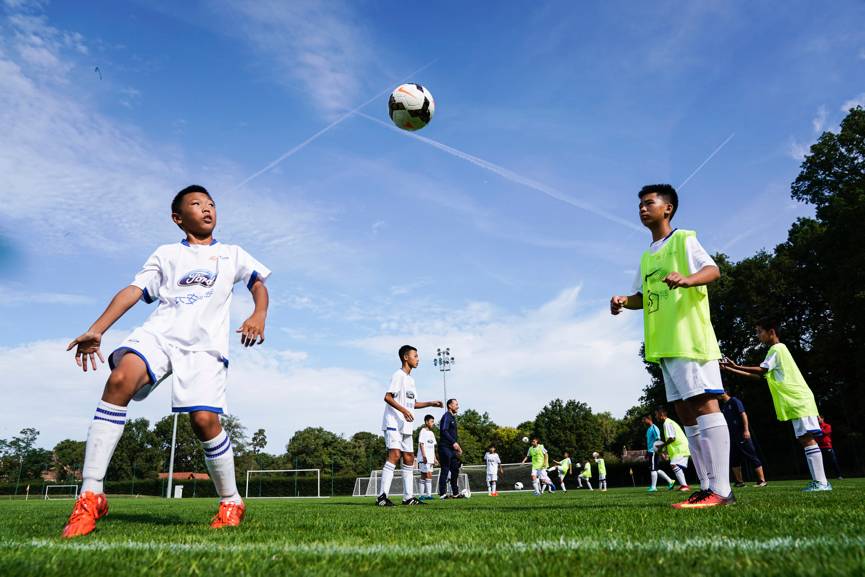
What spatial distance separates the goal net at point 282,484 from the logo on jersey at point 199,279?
132 ft

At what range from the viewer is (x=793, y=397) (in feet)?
28.8

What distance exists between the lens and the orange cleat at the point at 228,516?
404cm

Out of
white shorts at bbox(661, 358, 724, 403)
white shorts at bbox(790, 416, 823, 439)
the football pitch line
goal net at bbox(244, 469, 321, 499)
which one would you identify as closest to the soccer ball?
white shorts at bbox(661, 358, 724, 403)

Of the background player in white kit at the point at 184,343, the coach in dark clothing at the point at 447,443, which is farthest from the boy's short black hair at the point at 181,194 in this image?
the coach in dark clothing at the point at 447,443

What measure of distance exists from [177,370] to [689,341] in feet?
12.9

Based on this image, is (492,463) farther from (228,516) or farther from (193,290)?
(193,290)

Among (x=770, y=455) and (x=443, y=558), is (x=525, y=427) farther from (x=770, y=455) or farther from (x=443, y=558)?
(x=443, y=558)

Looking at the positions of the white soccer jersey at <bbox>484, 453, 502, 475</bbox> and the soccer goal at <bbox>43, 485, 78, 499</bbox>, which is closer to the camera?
the white soccer jersey at <bbox>484, 453, 502, 475</bbox>

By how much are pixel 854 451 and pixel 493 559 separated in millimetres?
40260

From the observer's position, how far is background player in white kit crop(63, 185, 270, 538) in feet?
12.3

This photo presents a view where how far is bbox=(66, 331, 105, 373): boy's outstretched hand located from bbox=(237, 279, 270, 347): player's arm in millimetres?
872

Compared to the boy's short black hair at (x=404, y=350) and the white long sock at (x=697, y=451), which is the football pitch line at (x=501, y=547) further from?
the boy's short black hair at (x=404, y=350)

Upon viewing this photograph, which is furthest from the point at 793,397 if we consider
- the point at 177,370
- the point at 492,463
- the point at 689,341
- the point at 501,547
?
the point at 492,463

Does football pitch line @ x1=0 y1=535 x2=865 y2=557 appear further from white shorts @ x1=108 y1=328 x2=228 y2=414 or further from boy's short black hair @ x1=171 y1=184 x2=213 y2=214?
boy's short black hair @ x1=171 y1=184 x2=213 y2=214
